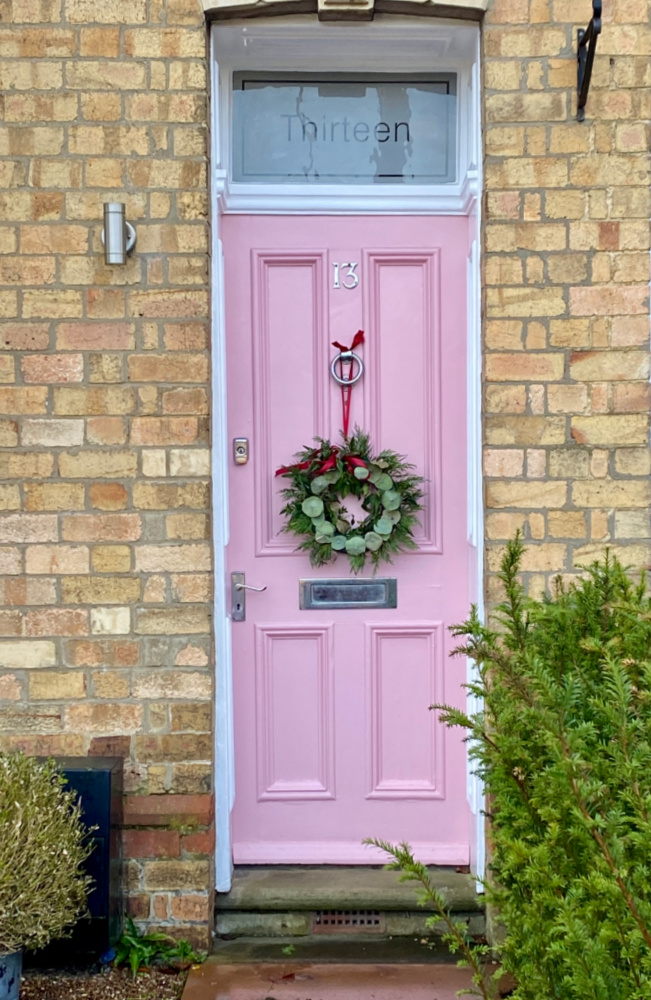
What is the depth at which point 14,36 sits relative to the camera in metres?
3.11

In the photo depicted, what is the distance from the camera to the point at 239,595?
11.4ft

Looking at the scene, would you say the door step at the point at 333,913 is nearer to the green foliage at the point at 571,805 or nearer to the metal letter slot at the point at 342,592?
the metal letter slot at the point at 342,592

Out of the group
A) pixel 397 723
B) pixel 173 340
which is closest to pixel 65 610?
pixel 173 340

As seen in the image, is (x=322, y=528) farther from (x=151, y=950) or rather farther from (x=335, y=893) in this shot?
(x=151, y=950)

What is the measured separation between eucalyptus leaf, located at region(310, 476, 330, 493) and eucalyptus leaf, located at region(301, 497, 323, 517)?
38 mm

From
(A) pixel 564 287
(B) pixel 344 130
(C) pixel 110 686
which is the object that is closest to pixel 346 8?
(B) pixel 344 130

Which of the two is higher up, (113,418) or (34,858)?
(113,418)

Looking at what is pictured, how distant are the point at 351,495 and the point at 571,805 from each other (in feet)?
6.56

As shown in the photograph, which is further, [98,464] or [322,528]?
[322,528]

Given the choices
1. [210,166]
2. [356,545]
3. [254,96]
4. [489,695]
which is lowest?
[489,695]

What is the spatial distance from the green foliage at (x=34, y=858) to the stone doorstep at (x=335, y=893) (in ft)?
2.54

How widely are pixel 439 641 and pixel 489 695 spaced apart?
148 cm

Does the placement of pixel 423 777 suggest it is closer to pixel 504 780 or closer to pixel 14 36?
pixel 504 780

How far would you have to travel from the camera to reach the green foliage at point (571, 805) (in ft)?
4.77
